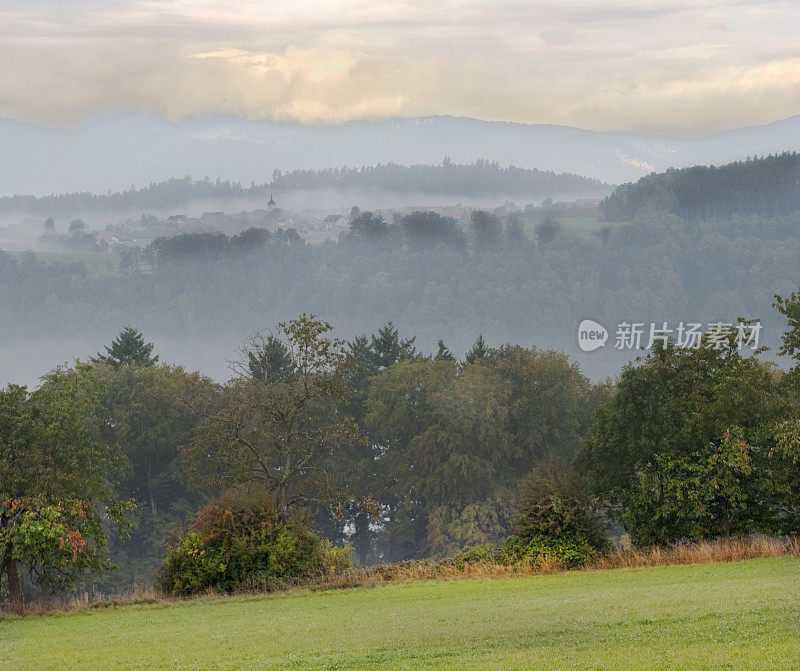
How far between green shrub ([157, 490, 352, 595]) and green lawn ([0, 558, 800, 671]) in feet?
15.1

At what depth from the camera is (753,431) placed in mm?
31484

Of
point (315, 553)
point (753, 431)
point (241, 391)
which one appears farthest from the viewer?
point (241, 391)

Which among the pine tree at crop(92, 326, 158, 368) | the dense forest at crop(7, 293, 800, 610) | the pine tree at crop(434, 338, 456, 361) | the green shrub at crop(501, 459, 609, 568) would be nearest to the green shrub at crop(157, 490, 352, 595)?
the dense forest at crop(7, 293, 800, 610)

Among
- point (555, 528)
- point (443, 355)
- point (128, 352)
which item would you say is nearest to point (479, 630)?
point (555, 528)

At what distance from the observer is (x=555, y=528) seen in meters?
28.8

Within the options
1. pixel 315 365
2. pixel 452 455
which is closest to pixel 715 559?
pixel 315 365

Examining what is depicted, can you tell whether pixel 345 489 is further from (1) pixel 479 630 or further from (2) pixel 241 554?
(1) pixel 479 630

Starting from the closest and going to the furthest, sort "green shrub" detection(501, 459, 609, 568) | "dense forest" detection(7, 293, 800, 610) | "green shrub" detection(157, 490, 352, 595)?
"green shrub" detection(157, 490, 352, 595) → "dense forest" detection(7, 293, 800, 610) → "green shrub" detection(501, 459, 609, 568)

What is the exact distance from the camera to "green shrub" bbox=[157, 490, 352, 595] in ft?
86.4

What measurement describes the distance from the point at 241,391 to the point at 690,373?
4320 centimetres

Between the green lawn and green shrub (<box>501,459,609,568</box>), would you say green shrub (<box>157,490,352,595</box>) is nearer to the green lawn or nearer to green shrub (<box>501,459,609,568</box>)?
the green lawn

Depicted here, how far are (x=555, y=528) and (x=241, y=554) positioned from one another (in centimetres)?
980

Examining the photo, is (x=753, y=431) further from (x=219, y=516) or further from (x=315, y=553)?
(x=219, y=516)

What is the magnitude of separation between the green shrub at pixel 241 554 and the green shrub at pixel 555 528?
5882 millimetres
